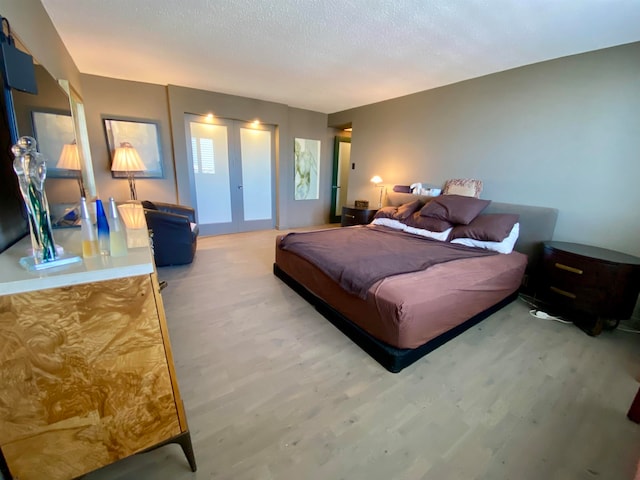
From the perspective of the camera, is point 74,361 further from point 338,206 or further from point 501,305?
point 338,206

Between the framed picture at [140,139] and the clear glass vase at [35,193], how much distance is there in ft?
12.5

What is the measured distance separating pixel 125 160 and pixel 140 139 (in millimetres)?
581

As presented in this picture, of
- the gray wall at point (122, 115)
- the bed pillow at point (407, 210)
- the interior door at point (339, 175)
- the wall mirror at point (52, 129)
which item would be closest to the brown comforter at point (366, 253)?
the bed pillow at point (407, 210)

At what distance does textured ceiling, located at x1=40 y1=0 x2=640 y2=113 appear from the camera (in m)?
1.96

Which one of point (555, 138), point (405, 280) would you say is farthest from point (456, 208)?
point (405, 280)

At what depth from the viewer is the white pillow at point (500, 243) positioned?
8.71ft

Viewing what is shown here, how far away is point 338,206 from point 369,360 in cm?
496

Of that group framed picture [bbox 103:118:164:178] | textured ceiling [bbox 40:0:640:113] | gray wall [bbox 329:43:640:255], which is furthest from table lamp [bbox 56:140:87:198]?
gray wall [bbox 329:43:640:255]

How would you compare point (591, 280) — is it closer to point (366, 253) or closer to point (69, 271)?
point (366, 253)

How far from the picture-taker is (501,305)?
260 centimetres

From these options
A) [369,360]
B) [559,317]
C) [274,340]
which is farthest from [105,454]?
[559,317]

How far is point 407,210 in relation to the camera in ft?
11.9

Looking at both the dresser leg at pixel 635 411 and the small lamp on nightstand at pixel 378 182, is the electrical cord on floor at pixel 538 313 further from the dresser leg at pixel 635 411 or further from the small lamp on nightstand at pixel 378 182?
the small lamp on nightstand at pixel 378 182

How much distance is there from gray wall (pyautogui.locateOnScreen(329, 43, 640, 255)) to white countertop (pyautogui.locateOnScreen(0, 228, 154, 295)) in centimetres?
369
